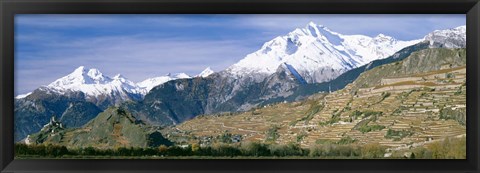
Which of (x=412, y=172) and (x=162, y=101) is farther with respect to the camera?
(x=162, y=101)

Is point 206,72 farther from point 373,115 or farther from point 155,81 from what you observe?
point 373,115

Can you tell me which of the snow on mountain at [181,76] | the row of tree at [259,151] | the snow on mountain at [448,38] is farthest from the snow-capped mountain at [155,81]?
the snow on mountain at [448,38]

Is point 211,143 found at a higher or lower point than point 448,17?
lower

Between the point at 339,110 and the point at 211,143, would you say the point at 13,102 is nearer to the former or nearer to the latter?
the point at 211,143

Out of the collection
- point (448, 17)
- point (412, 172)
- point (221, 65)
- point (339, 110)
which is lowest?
point (412, 172)

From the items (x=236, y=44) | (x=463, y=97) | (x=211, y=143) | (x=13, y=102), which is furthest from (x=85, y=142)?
(x=463, y=97)

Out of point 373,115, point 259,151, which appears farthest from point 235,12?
point 373,115
